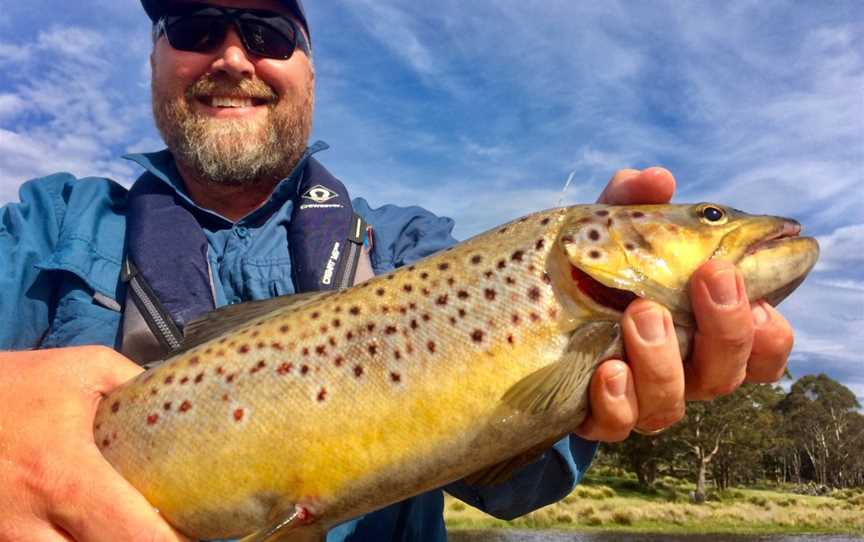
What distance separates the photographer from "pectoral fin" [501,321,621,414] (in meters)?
3.17

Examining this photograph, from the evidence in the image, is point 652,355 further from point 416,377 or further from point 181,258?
point 181,258

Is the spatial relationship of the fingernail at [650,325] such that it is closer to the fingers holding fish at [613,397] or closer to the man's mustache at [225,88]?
the fingers holding fish at [613,397]

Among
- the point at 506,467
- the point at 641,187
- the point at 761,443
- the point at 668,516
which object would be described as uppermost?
the point at 641,187

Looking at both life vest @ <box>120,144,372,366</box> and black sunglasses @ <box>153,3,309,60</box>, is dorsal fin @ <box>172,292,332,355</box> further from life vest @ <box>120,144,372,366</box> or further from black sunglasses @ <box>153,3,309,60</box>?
black sunglasses @ <box>153,3,309,60</box>

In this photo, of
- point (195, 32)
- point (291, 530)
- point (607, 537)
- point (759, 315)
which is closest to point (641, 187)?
point (759, 315)

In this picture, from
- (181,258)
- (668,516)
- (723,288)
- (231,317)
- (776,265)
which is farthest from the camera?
(668,516)

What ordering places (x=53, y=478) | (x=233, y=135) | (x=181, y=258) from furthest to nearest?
(x=233, y=135)
(x=181, y=258)
(x=53, y=478)

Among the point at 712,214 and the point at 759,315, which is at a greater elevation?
the point at 712,214

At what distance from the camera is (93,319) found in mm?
4668

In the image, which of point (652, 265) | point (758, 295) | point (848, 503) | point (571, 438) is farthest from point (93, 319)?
point (848, 503)

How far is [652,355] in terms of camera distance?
3.26 metres

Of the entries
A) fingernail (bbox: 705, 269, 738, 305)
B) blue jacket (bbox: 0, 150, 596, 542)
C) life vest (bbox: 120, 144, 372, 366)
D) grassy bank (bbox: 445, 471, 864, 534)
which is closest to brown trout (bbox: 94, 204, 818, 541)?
fingernail (bbox: 705, 269, 738, 305)

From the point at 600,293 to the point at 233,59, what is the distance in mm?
3787

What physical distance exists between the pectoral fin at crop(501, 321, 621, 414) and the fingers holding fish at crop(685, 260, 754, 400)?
402 millimetres
